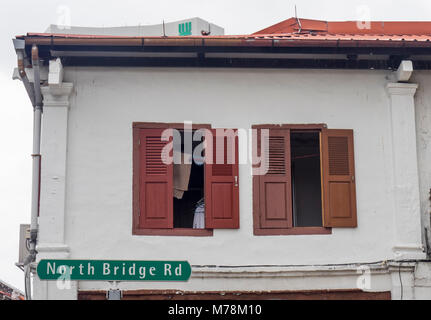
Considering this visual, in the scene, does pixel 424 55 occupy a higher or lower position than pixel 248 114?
higher

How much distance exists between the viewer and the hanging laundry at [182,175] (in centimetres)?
1177

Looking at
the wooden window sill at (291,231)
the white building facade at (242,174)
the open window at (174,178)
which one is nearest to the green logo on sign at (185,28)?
the white building facade at (242,174)

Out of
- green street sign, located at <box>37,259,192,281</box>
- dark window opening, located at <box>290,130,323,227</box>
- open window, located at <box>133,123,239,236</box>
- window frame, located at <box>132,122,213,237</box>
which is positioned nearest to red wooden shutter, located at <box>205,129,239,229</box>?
open window, located at <box>133,123,239,236</box>

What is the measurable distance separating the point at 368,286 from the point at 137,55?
194 inches

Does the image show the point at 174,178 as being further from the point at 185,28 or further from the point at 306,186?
the point at 185,28

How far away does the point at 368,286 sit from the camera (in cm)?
1121

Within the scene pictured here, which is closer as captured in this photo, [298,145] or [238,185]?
[238,185]

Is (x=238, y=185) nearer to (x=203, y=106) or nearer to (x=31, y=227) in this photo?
(x=203, y=106)

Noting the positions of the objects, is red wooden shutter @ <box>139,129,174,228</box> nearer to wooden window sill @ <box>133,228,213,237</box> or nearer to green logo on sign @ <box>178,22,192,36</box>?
wooden window sill @ <box>133,228,213,237</box>

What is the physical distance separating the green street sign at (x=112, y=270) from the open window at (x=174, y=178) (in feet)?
5.86

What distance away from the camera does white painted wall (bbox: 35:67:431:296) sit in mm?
11250

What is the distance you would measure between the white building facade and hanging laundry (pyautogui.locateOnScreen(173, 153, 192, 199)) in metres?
0.66
